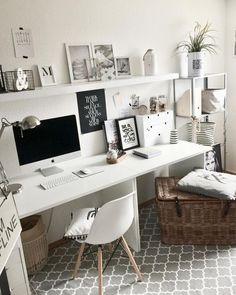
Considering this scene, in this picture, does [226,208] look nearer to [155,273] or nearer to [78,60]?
[155,273]

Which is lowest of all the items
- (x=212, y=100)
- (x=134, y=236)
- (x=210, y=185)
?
(x=134, y=236)

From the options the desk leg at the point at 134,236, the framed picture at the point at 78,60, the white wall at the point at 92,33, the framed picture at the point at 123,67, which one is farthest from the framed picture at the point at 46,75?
the desk leg at the point at 134,236

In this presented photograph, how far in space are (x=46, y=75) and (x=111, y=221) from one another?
3.92 ft

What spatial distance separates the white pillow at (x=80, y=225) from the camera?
6.15ft

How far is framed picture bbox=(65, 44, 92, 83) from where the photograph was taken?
7.66 ft

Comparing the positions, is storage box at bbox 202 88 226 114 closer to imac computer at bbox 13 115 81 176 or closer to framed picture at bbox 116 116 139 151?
framed picture at bbox 116 116 139 151

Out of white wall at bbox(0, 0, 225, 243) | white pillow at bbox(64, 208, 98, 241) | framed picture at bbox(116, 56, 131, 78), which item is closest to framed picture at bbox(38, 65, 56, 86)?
white wall at bbox(0, 0, 225, 243)

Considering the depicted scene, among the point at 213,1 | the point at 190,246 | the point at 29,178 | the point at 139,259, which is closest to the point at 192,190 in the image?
the point at 190,246

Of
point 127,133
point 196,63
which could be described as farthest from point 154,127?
point 196,63

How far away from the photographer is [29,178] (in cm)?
221

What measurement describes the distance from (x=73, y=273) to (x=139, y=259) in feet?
1.66

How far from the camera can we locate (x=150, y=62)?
2639 mm

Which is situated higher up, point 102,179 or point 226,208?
point 102,179

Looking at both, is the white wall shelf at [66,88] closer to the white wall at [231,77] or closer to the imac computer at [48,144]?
the imac computer at [48,144]
